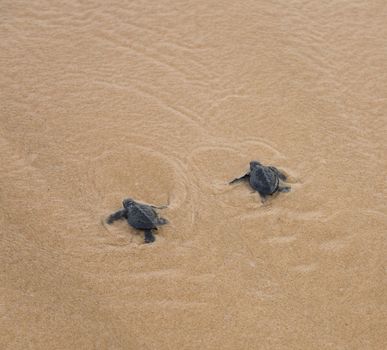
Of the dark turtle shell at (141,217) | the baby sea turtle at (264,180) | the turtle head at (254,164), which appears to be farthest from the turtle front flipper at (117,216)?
the turtle head at (254,164)

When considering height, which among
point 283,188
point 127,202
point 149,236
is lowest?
point 149,236

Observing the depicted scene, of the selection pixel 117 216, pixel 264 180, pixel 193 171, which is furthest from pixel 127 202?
pixel 264 180

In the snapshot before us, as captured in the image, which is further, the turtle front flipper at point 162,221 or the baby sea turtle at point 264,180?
the baby sea turtle at point 264,180

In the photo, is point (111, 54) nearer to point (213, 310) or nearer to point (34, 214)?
point (34, 214)

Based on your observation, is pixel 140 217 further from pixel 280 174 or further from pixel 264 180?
pixel 280 174

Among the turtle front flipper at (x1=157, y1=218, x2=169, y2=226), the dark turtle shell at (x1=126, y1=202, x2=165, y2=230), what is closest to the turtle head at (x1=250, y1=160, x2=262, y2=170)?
the turtle front flipper at (x1=157, y1=218, x2=169, y2=226)

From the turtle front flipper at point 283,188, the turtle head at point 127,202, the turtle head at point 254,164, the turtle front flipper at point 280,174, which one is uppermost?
the turtle head at point 254,164

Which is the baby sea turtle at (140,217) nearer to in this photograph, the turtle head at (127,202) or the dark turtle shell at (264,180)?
the turtle head at (127,202)

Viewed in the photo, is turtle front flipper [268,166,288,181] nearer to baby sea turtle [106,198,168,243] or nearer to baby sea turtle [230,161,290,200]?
baby sea turtle [230,161,290,200]
